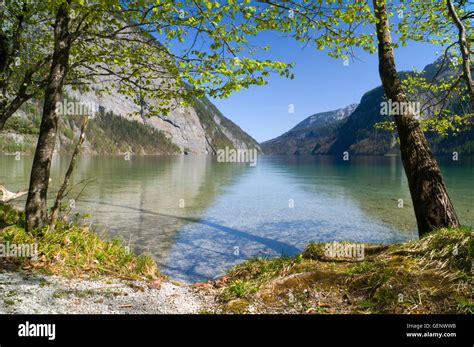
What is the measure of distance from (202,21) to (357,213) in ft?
77.2

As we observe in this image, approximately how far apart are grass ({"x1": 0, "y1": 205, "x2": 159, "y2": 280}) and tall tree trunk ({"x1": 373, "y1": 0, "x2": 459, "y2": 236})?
8.03m

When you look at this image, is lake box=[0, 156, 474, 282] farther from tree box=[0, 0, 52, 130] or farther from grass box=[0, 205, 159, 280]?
tree box=[0, 0, 52, 130]

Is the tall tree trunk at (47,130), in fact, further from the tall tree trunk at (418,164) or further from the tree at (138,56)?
the tall tree trunk at (418,164)

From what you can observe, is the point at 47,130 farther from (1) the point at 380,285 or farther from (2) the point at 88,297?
(1) the point at 380,285

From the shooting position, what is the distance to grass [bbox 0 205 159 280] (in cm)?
770

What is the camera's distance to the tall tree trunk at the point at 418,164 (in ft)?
31.2

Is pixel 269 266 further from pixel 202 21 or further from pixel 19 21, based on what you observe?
pixel 19 21

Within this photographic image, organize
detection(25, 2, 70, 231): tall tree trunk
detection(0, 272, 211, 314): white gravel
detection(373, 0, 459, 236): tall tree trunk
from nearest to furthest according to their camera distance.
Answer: detection(0, 272, 211, 314): white gravel < detection(25, 2, 70, 231): tall tree trunk < detection(373, 0, 459, 236): tall tree trunk

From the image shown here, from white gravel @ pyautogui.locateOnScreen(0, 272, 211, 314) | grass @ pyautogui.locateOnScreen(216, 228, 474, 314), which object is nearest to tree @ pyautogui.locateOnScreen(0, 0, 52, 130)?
white gravel @ pyautogui.locateOnScreen(0, 272, 211, 314)

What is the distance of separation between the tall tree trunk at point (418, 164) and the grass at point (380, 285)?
2.42 m
